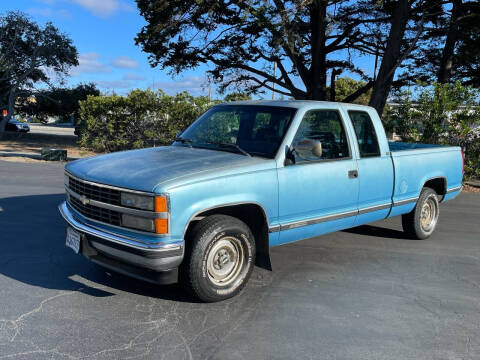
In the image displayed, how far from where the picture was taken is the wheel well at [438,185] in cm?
696

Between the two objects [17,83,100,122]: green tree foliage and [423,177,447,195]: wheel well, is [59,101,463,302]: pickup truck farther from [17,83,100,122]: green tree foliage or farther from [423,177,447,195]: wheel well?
[17,83,100,122]: green tree foliage

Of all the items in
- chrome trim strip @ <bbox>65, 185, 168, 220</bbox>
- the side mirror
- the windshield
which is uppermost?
the windshield

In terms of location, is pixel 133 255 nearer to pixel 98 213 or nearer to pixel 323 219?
pixel 98 213

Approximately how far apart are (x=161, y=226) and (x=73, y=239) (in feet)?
3.94

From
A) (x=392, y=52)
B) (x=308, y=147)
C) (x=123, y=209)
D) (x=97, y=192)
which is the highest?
(x=392, y=52)

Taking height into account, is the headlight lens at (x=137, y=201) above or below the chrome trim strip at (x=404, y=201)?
above

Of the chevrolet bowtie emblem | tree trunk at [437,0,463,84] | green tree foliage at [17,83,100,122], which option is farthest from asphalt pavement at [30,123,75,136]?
the chevrolet bowtie emblem

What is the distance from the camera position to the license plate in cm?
428

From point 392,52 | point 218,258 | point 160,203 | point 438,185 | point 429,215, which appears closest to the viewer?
point 160,203

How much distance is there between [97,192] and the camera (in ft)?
13.6

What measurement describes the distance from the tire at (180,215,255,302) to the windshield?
913 millimetres

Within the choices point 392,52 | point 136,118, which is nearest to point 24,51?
point 136,118

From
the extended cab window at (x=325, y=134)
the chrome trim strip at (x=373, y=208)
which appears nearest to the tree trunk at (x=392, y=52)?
the chrome trim strip at (x=373, y=208)

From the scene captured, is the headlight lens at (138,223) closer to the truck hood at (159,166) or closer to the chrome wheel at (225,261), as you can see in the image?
the truck hood at (159,166)
